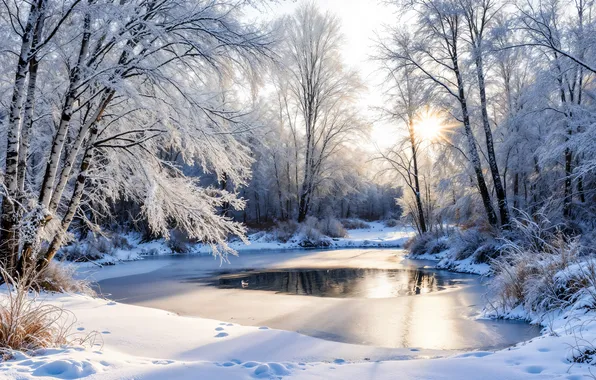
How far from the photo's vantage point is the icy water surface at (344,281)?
9.00 m

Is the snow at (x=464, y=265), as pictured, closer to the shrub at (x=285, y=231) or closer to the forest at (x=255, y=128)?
the forest at (x=255, y=128)

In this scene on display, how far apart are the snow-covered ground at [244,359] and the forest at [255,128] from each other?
43cm

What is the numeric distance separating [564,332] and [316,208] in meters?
35.7

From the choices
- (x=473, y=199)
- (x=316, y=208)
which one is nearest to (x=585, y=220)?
(x=473, y=199)

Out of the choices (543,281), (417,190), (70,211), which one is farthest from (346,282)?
(417,190)

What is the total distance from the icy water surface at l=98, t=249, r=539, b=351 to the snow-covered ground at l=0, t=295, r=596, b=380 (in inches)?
32.9

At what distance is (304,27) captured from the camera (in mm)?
25000

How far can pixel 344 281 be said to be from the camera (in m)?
10.7

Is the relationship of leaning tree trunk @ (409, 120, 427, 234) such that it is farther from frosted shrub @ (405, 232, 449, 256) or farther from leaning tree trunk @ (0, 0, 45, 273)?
leaning tree trunk @ (0, 0, 45, 273)

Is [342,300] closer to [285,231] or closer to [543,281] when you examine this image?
[543,281]

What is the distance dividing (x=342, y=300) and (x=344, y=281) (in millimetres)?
2886

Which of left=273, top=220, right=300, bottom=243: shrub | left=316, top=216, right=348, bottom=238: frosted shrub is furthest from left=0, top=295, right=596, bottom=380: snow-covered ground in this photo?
left=316, top=216, right=348, bottom=238: frosted shrub

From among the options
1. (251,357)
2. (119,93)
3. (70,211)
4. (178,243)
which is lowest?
(251,357)

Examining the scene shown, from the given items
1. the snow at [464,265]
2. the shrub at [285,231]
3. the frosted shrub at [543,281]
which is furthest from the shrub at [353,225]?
the frosted shrub at [543,281]
